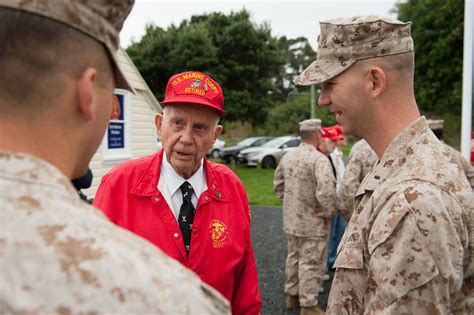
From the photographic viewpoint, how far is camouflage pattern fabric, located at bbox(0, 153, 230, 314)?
72cm

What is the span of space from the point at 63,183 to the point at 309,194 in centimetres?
453

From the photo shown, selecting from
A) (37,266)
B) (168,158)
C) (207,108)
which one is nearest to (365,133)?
(207,108)

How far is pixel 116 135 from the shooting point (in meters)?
9.76

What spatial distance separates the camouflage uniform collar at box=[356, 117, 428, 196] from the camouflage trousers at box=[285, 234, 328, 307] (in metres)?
3.49

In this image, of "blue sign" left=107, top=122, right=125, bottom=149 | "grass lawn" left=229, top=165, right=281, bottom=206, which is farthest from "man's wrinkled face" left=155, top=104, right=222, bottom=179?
"grass lawn" left=229, top=165, right=281, bottom=206

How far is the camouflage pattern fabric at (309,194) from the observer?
5.03 metres

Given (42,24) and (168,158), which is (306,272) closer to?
(168,158)

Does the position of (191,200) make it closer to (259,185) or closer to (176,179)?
(176,179)

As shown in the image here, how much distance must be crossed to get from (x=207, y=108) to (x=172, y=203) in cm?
57

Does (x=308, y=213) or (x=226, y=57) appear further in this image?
(x=226, y=57)

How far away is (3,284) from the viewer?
2.34ft

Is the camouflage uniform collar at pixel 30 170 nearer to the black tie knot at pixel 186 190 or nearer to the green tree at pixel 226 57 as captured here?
the black tie knot at pixel 186 190

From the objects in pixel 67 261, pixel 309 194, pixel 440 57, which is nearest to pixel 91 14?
pixel 67 261

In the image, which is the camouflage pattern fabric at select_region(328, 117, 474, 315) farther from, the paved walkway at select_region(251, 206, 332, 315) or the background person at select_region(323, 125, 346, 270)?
the background person at select_region(323, 125, 346, 270)
